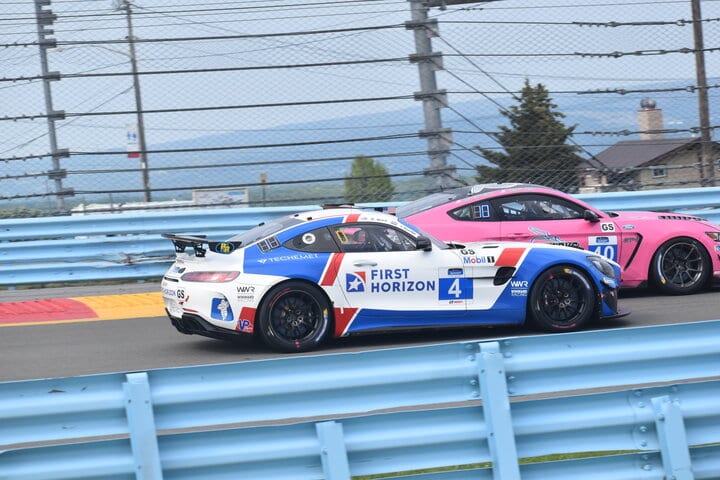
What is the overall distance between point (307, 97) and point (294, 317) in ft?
16.0

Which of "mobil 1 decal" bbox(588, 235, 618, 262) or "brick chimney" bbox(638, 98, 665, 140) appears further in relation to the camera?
"brick chimney" bbox(638, 98, 665, 140)

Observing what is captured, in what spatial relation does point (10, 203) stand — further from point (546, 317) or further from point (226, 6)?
point (546, 317)

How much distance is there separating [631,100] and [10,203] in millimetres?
8102

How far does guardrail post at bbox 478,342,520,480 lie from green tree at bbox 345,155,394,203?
853cm

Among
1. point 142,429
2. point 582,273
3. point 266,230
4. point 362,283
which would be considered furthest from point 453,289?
point 142,429

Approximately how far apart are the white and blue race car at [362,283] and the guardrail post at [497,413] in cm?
414

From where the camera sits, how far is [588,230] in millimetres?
11102

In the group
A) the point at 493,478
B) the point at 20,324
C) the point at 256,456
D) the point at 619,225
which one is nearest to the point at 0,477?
the point at 256,456

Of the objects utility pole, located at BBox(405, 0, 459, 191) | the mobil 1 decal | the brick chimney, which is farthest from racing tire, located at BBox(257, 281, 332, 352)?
the brick chimney

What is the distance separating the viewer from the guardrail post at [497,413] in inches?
185

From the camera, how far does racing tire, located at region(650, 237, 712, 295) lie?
1120 centimetres

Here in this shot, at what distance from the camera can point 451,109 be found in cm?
1345

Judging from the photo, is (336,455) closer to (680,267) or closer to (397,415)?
(397,415)

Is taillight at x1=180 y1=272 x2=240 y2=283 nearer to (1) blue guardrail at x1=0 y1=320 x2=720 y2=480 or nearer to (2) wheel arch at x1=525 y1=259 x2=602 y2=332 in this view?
(2) wheel arch at x1=525 y1=259 x2=602 y2=332
